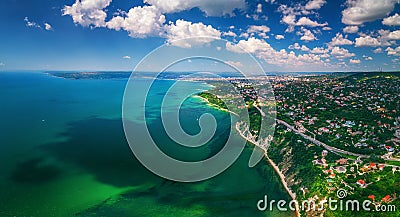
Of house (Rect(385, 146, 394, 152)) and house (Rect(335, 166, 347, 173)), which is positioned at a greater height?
house (Rect(385, 146, 394, 152))

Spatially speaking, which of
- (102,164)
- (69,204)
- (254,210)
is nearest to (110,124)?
(102,164)

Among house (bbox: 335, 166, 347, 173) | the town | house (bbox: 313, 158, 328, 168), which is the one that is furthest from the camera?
house (bbox: 313, 158, 328, 168)

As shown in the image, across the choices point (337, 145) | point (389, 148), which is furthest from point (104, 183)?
point (389, 148)

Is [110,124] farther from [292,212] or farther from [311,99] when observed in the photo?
[311,99]

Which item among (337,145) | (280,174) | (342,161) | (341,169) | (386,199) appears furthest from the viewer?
(337,145)

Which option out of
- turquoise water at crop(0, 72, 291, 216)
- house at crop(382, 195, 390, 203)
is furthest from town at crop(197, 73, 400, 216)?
turquoise water at crop(0, 72, 291, 216)

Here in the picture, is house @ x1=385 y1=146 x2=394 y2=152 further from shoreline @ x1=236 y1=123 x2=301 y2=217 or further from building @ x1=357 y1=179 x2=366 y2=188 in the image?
shoreline @ x1=236 y1=123 x2=301 y2=217

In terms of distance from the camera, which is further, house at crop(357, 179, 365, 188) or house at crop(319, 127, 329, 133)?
house at crop(319, 127, 329, 133)

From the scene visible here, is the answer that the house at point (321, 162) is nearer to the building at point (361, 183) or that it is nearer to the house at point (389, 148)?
the building at point (361, 183)

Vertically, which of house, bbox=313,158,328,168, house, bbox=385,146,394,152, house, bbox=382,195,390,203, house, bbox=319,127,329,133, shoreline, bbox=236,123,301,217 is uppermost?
house, bbox=319,127,329,133

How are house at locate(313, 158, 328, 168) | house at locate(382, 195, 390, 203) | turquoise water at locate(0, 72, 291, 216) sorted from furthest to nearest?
house at locate(313, 158, 328, 168) → turquoise water at locate(0, 72, 291, 216) → house at locate(382, 195, 390, 203)

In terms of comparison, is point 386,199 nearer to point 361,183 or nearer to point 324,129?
point 361,183
